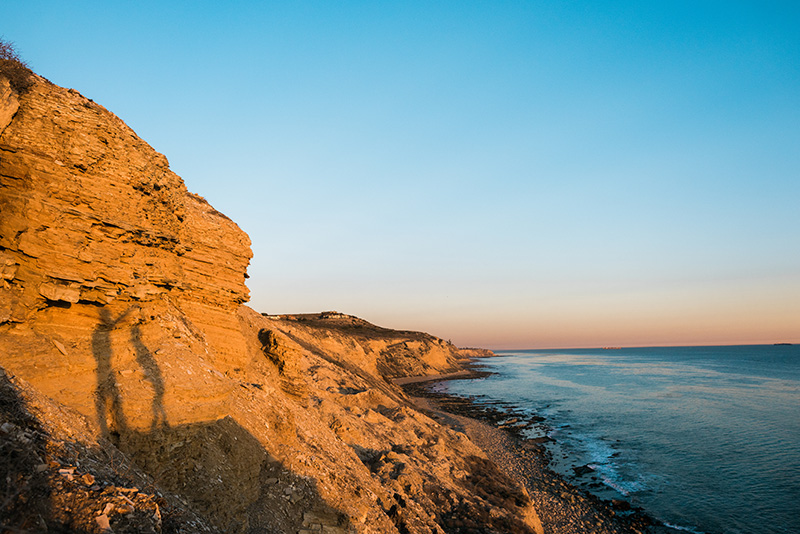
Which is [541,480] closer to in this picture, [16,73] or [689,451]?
[689,451]

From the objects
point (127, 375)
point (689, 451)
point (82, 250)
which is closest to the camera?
point (127, 375)

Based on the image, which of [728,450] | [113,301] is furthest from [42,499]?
[728,450]

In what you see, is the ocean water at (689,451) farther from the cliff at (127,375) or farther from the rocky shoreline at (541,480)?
the cliff at (127,375)

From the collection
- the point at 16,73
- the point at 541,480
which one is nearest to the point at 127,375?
the point at 16,73

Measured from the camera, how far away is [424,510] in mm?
14266

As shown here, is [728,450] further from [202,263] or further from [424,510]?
[202,263]

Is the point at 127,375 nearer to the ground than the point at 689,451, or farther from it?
farther from it

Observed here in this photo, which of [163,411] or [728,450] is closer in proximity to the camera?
[163,411]

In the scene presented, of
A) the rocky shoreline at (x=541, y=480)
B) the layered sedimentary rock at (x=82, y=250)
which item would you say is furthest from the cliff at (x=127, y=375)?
the rocky shoreline at (x=541, y=480)

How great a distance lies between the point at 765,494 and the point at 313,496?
27781 millimetres

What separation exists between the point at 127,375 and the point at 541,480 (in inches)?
985

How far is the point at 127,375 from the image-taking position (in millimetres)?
8945

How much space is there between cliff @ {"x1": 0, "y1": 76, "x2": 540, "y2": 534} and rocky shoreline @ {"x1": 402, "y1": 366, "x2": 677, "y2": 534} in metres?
6.47

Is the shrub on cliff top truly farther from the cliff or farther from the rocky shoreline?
the rocky shoreline
